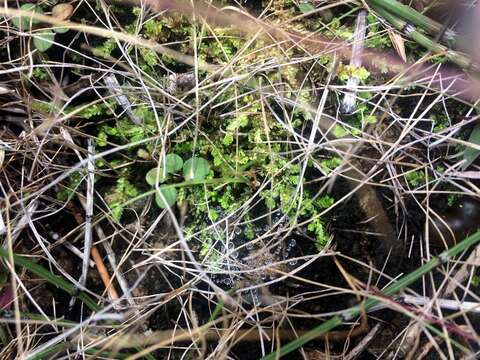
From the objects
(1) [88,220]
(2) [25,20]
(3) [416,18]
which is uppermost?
(3) [416,18]

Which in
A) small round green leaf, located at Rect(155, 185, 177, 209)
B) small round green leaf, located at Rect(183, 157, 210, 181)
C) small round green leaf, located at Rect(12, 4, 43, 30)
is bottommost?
small round green leaf, located at Rect(155, 185, 177, 209)

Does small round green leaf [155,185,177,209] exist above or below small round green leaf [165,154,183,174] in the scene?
below

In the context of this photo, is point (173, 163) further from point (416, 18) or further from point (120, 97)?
point (416, 18)

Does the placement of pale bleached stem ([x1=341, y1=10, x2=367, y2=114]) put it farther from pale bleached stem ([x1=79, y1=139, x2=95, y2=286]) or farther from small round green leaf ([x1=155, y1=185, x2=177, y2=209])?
pale bleached stem ([x1=79, y1=139, x2=95, y2=286])

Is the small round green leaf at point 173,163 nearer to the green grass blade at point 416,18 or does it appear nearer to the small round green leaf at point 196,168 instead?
the small round green leaf at point 196,168

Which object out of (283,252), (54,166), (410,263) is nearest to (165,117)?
(54,166)

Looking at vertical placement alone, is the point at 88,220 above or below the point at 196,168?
below

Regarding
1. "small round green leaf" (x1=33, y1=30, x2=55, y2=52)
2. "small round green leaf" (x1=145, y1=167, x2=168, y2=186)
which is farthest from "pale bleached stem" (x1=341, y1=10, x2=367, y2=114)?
"small round green leaf" (x1=33, y1=30, x2=55, y2=52)

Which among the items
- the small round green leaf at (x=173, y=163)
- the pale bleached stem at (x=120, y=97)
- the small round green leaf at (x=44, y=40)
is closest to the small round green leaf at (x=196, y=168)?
the small round green leaf at (x=173, y=163)

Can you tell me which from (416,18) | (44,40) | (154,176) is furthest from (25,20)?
(416,18)
